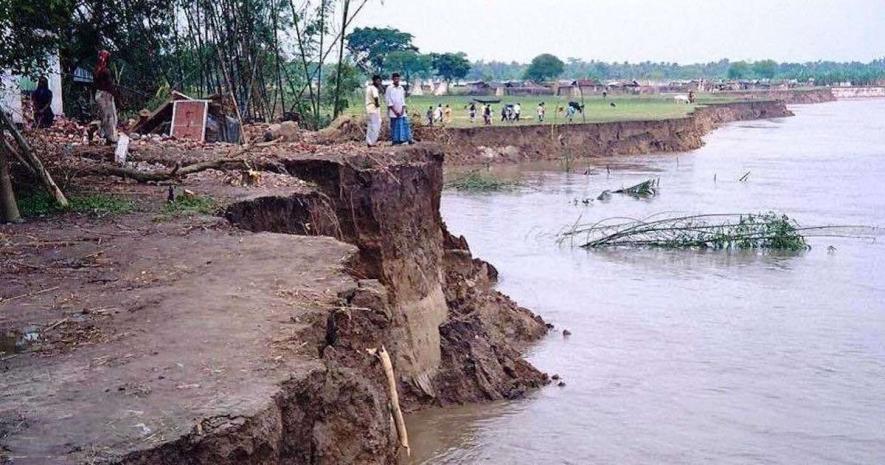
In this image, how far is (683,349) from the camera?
624 inches

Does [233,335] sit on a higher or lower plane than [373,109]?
lower

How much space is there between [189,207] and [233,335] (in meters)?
5.14

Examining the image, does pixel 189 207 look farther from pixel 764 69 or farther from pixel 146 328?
pixel 764 69

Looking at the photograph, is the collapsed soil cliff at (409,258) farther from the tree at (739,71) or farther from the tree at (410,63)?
the tree at (739,71)

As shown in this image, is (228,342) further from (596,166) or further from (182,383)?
(596,166)

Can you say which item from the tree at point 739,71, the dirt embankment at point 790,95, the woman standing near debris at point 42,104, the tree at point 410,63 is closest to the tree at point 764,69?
the tree at point 739,71

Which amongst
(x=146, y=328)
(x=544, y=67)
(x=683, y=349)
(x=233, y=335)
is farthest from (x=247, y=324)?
(x=544, y=67)

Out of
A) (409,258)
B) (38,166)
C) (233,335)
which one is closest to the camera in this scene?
(233,335)

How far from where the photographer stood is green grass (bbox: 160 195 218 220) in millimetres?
10984

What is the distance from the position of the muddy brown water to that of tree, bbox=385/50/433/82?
5781 cm

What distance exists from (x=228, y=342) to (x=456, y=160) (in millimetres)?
36986

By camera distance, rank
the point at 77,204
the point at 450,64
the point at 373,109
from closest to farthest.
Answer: the point at 77,204 < the point at 373,109 < the point at 450,64

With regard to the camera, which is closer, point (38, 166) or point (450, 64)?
point (38, 166)

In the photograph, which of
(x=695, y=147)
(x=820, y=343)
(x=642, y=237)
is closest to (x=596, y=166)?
(x=695, y=147)
